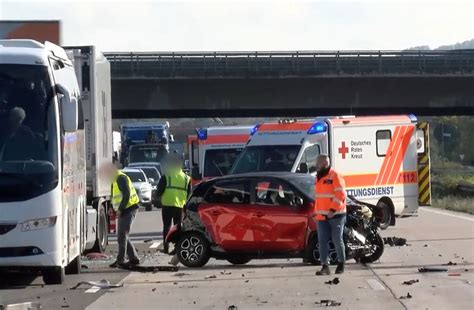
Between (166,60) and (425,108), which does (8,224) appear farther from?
(425,108)

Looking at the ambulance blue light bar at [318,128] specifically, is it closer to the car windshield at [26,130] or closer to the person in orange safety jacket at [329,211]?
the person in orange safety jacket at [329,211]

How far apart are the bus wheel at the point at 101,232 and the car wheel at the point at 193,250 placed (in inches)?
77.1

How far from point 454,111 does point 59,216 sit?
145 feet

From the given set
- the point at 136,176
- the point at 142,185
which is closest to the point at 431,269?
the point at 142,185

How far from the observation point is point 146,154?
46.5m

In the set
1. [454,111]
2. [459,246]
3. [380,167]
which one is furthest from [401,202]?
[454,111]

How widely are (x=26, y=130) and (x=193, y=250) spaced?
4.29 m

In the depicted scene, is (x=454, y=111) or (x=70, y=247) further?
(x=454, y=111)

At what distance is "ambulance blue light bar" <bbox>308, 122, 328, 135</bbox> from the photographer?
22.4 m

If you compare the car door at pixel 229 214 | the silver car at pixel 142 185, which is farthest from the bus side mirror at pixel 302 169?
the silver car at pixel 142 185

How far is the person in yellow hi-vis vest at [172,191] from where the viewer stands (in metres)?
18.1

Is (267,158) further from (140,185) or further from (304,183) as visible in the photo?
(140,185)

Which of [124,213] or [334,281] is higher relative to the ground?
[124,213]

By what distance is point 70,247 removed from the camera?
Result: 13328 mm
